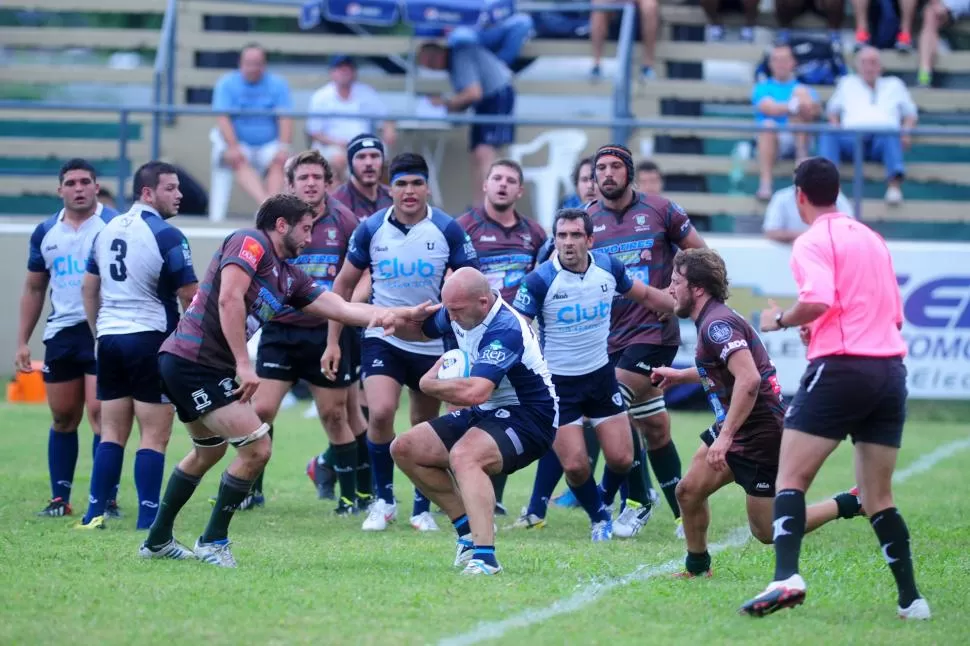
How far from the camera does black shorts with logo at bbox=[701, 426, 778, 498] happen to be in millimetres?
7488

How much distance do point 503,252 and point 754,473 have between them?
3.52 m

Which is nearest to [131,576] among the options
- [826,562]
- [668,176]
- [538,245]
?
[826,562]

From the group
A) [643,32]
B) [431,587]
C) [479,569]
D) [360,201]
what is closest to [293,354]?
[360,201]

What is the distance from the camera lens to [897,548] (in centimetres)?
638

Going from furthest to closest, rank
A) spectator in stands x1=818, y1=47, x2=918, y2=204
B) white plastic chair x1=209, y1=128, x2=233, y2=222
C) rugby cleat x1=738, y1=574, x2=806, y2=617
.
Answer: white plastic chair x1=209, y1=128, x2=233, y2=222 < spectator in stands x1=818, y1=47, x2=918, y2=204 < rugby cleat x1=738, y1=574, x2=806, y2=617

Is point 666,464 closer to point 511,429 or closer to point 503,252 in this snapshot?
point 503,252

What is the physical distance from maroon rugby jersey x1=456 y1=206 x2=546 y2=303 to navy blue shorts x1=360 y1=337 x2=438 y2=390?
1.16 metres

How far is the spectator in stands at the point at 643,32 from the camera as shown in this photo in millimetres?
18375

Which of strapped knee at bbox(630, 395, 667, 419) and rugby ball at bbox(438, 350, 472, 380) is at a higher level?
rugby ball at bbox(438, 350, 472, 380)

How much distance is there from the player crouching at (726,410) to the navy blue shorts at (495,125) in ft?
31.3

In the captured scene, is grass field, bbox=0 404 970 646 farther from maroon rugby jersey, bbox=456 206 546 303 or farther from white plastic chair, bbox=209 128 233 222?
white plastic chair, bbox=209 128 233 222

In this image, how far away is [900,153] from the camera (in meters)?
16.6

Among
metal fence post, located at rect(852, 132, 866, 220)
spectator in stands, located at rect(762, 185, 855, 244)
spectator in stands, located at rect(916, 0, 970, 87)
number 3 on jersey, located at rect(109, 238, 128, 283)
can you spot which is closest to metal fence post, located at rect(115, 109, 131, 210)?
spectator in stands, located at rect(762, 185, 855, 244)

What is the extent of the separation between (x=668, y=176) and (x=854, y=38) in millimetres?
3597
